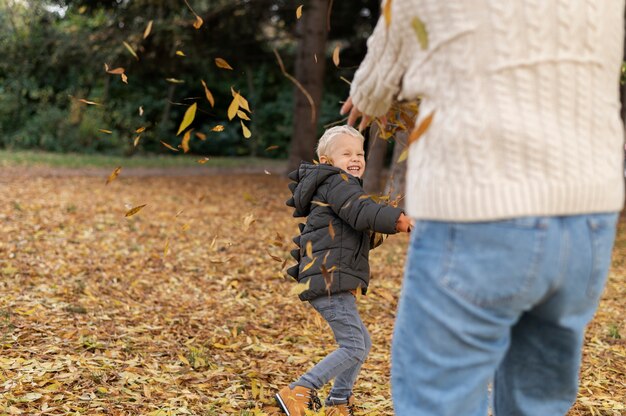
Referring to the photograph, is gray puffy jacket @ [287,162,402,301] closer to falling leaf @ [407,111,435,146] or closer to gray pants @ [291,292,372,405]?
gray pants @ [291,292,372,405]

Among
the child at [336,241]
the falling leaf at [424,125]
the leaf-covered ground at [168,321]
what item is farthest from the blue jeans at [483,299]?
the leaf-covered ground at [168,321]

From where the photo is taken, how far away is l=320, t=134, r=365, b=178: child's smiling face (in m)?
3.42

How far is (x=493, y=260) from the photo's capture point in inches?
61.8

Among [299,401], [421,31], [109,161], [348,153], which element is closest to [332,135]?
[348,153]

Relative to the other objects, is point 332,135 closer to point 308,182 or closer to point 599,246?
point 308,182

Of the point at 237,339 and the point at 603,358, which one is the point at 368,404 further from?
the point at 603,358

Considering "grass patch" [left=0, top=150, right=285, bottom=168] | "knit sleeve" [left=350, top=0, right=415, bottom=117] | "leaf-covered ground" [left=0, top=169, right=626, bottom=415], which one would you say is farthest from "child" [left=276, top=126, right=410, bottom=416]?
"grass patch" [left=0, top=150, right=285, bottom=168]

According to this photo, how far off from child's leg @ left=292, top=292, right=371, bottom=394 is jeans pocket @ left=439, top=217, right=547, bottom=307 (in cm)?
185

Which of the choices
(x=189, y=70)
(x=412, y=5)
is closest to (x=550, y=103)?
(x=412, y=5)

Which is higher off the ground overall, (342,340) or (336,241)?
(336,241)

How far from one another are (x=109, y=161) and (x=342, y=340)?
1503 cm

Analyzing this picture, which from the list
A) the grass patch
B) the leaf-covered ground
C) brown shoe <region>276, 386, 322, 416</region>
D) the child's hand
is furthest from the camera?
the grass patch

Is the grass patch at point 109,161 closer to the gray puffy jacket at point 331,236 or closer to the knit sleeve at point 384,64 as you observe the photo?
the gray puffy jacket at point 331,236

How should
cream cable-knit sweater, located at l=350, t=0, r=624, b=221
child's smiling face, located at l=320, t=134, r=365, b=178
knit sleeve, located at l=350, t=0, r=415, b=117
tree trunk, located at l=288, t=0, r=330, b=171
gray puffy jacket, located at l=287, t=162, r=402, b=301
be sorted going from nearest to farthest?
cream cable-knit sweater, located at l=350, t=0, r=624, b=221
knit sleeve, located at l=350, t=0, r=415, b=117
gray puffy jacket, located at l=287, t=162, r=402, b=301
child's smiling face, located at l=320, t=134, r=365, b=178
tree trunk, located at l=288, t=0, r=330, b=171
